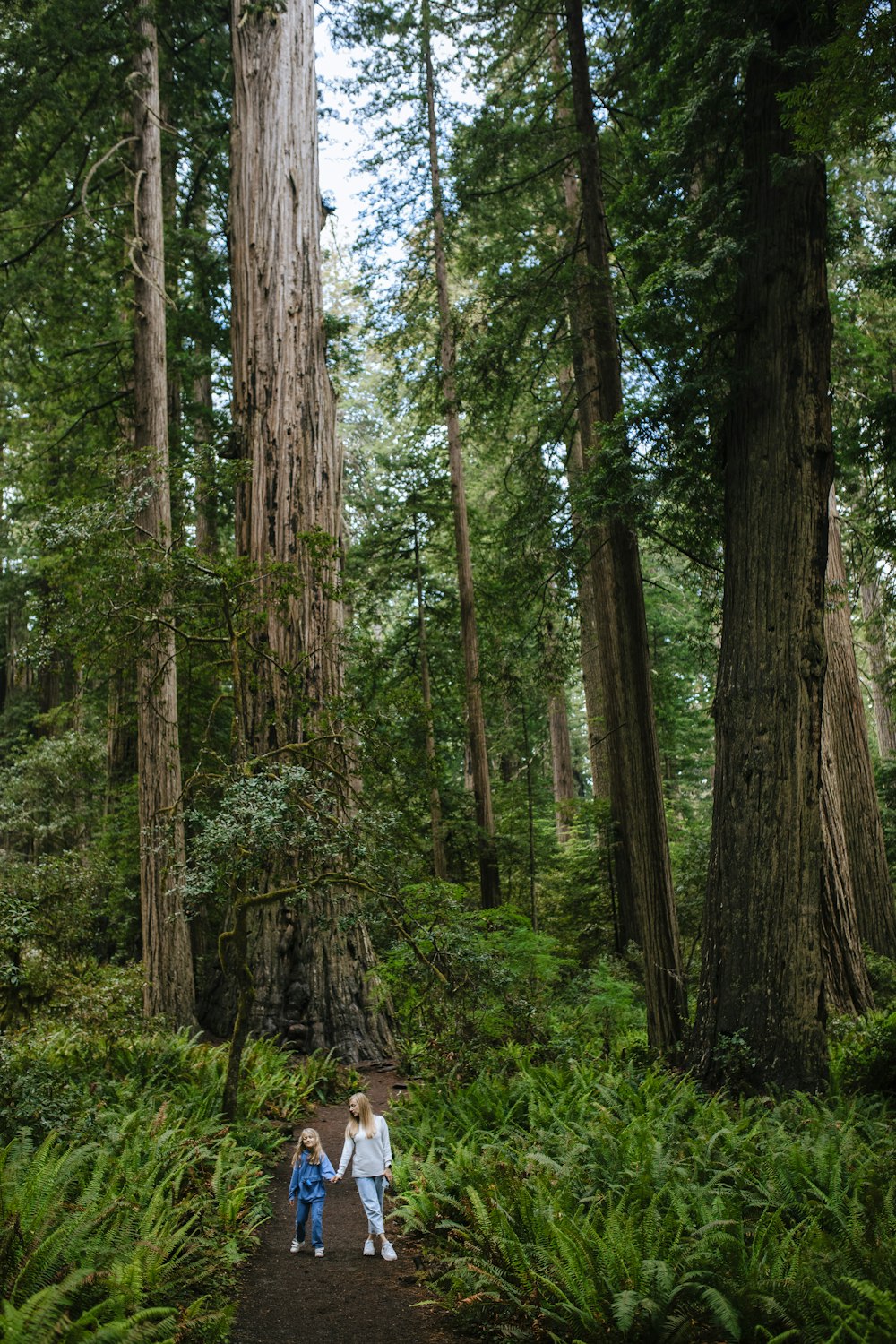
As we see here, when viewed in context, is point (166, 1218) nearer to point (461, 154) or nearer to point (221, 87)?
point (461, 154)

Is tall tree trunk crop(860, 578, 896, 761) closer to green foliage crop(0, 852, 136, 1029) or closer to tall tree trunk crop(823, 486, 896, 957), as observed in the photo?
tall tree trunk crop(823, 486, 896, 957)

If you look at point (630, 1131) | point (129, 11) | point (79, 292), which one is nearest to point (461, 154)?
→ point (129, 11)

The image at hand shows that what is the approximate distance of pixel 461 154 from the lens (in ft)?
40.0

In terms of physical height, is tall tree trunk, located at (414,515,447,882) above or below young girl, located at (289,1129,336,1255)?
above

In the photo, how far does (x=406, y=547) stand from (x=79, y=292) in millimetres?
6873

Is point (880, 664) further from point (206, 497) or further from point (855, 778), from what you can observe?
point (206, 497)

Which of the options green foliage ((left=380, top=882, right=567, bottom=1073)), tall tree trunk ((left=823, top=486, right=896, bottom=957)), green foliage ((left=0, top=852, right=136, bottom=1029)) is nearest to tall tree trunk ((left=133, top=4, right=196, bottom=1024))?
green foliage ((left=0, top=852, right=136, bottom=1029))

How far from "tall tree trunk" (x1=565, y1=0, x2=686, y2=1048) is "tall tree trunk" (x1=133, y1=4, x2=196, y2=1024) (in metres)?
4.27

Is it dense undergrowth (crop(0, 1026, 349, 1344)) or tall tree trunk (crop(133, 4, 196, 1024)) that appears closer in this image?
dense undergrowth (crop(0, 1026, 349, 1344))

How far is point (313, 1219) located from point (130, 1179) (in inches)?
48.4

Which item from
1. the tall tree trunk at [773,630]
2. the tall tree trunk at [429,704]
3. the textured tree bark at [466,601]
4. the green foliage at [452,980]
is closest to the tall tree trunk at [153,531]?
the green foliage at [452,980]

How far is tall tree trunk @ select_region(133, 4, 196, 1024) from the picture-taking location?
9.59m

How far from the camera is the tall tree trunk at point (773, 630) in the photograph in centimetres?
668

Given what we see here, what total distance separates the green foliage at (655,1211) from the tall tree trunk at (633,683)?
1.11 m
